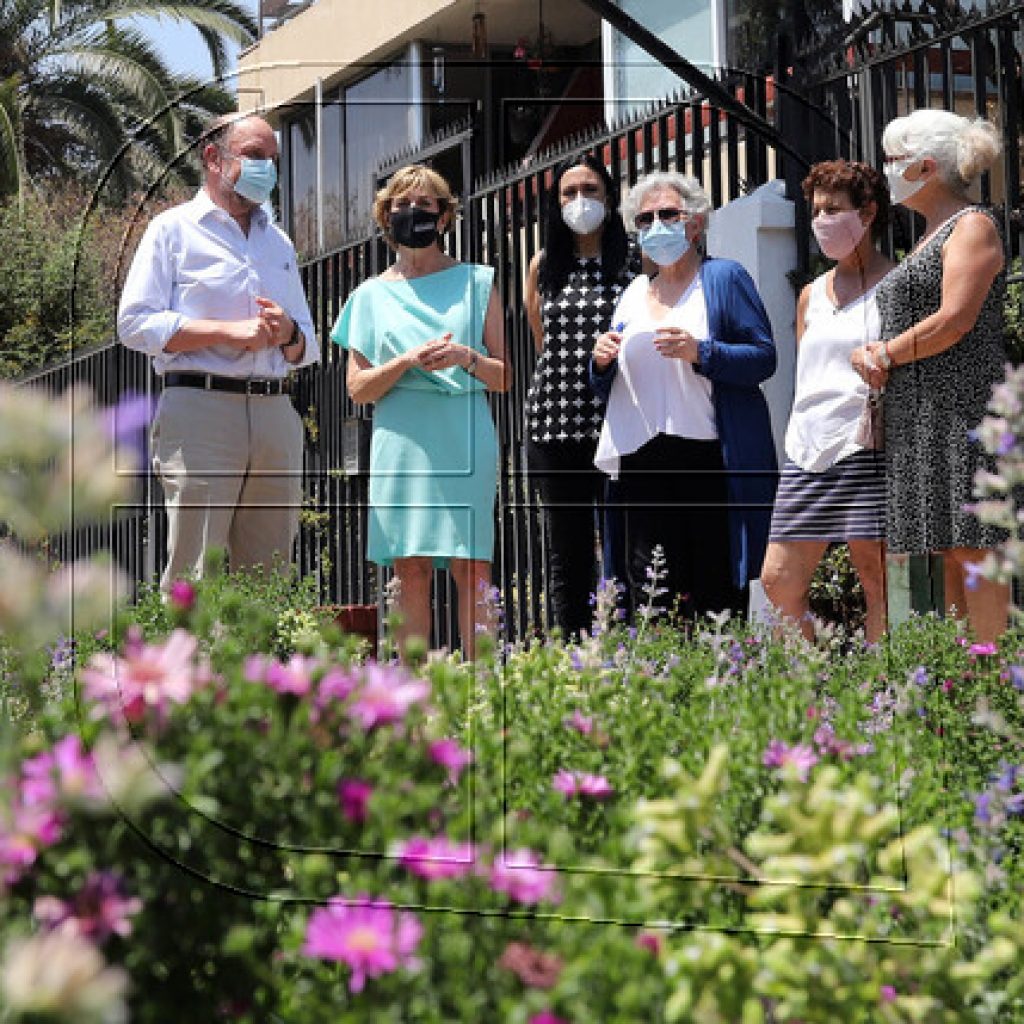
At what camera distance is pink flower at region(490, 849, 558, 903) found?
1589 millimetres

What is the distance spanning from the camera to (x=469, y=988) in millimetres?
1544

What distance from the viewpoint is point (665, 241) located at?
1.75 meters

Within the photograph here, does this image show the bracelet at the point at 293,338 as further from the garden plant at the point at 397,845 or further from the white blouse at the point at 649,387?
the white blouse at the point at 649,387

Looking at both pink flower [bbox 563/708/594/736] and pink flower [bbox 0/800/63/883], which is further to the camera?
pink flower [bbox 563/708/594/736]

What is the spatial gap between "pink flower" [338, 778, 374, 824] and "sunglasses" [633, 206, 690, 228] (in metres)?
0.59

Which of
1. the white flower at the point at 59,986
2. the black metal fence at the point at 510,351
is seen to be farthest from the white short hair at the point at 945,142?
the white flower at the point at 59,986

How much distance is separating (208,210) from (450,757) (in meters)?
0.58

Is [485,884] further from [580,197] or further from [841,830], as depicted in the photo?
[580,197]

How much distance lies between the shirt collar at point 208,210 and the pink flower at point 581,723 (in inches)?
24.7

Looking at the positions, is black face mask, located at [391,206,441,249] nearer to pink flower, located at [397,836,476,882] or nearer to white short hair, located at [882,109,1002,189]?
pink flower, located at [397,836,476,882]

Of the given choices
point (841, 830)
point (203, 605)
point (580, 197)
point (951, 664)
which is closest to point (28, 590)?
point (203, 605)

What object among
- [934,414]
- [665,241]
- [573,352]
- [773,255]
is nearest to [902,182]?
[934,414]

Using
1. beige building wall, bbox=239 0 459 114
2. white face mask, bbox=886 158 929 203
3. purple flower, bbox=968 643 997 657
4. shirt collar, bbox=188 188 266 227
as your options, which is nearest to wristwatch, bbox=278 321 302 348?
shirt collar, bbox=188 188 266 227

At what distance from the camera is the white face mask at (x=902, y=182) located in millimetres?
2145
